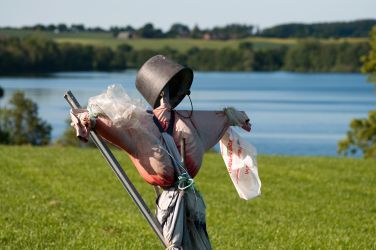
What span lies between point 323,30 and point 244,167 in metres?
154

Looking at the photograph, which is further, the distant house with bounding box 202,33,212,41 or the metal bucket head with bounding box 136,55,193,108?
the distant house with bounding box 202,33,212,41

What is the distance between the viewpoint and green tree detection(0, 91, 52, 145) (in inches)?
2495

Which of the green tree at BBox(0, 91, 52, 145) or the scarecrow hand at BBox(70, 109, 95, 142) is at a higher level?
the scarecrow hand at BBox(70, 109, 95, 142)

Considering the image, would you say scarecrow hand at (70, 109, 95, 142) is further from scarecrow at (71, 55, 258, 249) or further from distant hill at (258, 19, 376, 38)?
distant hill at (258, 19, 376, 38)

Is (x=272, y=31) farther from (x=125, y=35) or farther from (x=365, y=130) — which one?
(x=365, y=130)

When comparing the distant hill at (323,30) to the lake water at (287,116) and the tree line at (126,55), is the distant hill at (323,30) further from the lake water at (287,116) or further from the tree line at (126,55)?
the lake water at (287,116)

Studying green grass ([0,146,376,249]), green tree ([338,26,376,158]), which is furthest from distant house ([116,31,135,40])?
green grass ([0,146,376,249])

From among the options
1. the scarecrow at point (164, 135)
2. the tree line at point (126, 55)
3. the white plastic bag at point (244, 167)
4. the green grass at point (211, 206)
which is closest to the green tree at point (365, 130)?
the green grass at point (211, 206)

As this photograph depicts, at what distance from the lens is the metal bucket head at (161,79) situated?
6879 mm

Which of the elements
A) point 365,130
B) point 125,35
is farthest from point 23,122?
point 125,35

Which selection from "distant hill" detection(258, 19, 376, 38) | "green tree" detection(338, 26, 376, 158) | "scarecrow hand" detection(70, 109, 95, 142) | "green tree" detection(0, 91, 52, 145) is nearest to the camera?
"scarecrow hand" detection(70, 109, 95, 142)

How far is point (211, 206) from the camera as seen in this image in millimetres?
14453

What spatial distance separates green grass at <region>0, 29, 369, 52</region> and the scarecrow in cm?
12906

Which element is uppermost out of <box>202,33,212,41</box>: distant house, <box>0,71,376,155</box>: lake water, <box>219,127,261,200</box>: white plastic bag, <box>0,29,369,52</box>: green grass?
<box>219,127,261,200</box>: white plastic bag
